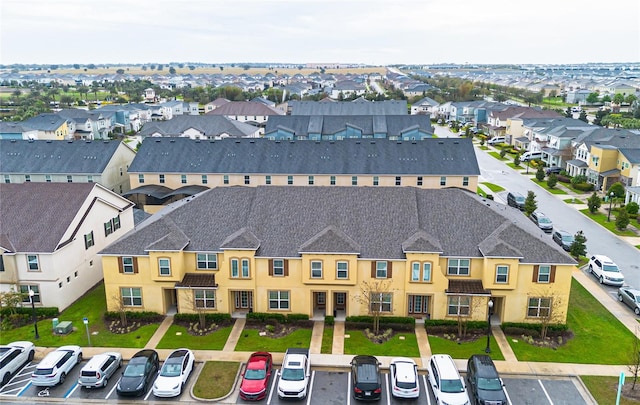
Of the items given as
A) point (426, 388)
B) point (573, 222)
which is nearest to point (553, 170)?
point (573, 222)

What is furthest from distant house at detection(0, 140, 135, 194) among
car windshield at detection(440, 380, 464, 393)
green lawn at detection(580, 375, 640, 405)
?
green lawn at detection(580, 375, 640, 405)

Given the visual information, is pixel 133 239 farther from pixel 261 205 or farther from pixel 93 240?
pixel 261 205

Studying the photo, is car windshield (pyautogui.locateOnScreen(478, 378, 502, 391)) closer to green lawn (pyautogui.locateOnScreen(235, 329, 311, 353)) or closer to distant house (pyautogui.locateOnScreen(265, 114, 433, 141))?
green lawn (pyautogui.locateOnScreen(235, 329, 311, 353))

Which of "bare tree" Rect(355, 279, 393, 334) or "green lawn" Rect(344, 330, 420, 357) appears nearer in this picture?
"green lawn" Rect(344, 330, 420, 357)

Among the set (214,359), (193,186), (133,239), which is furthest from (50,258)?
(193,186)

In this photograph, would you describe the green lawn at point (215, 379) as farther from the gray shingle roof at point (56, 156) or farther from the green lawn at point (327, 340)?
the gray shingle roof at point (56, 156)

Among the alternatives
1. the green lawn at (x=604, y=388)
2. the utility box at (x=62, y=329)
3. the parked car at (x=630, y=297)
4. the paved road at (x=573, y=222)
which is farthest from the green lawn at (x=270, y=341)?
the paved road at (x=573, y=222)

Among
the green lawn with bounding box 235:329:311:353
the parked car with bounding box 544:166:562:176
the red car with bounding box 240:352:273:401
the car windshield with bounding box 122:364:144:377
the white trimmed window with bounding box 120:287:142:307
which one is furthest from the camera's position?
the parked car with bounding box 544:166:562:176
